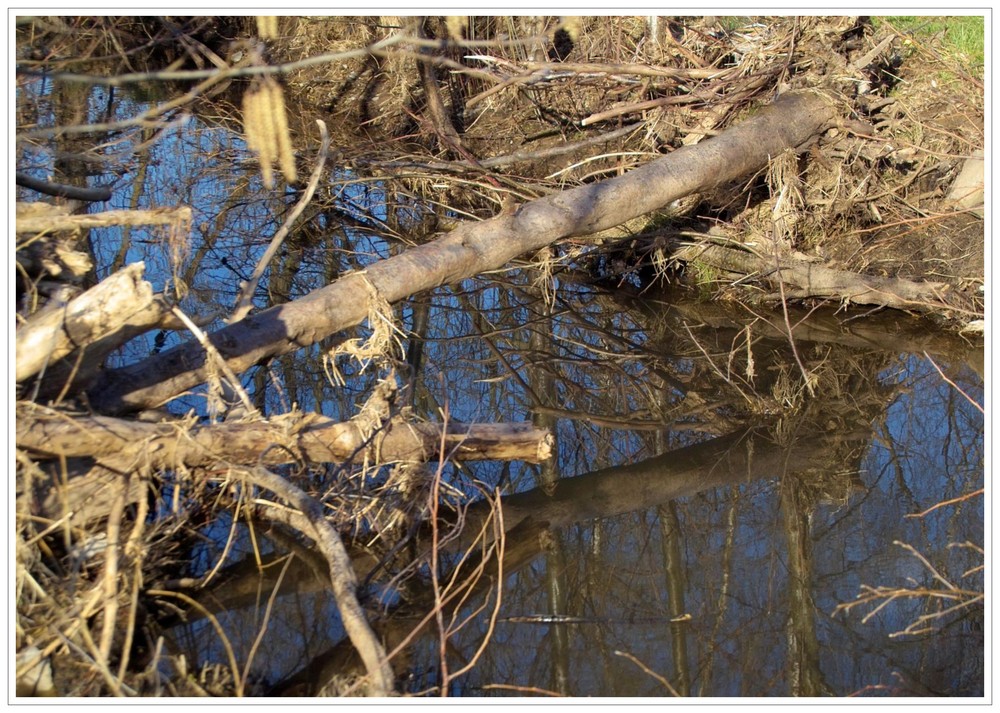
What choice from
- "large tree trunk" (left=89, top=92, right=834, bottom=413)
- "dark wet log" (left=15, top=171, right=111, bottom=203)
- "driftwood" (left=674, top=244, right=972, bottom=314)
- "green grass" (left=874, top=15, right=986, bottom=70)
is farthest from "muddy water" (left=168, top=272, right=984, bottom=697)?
"green grass" (left=874, top=15, right=986, bottom=70)

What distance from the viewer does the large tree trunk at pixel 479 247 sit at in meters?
4.27

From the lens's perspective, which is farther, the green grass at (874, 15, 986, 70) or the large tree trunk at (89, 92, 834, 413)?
the green grass at (874, 15, 986, 70)

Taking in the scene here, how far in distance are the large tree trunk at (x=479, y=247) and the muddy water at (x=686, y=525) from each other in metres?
0.66

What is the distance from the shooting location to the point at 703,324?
22.8 feet

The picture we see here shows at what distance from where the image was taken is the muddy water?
3777mm

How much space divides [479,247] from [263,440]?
5.86 ft

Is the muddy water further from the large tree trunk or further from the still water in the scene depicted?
the large tree trunk

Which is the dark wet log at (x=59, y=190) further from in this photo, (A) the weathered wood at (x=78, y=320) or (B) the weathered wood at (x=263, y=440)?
(B) the weathered wood at (x=263, y=440)

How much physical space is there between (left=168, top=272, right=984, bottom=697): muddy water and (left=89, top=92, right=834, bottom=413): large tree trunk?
2.17 ft

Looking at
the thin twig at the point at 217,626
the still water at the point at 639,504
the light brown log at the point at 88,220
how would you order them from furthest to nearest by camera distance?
the still water at the point at 639,504
the light brown log at the point at 88,220
the thin twig at the point at 217,626

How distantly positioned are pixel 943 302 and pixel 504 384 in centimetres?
283

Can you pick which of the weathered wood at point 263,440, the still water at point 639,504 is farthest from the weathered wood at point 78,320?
the still water at point 639,504
